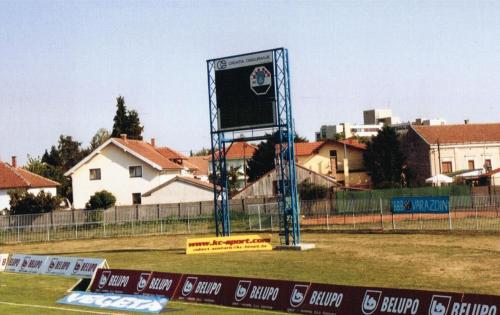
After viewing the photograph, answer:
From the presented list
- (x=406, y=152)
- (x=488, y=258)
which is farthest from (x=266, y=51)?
(x=406, y=152)

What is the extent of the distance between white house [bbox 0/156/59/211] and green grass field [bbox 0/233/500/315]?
33.1 m

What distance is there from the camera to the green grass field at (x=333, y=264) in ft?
77.1

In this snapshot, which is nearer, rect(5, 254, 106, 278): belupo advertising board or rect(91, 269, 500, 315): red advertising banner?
rect(91, 269, 500, 315): red advertising banner

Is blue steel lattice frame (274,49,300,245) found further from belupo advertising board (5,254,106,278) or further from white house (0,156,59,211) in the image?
white house (0,156,59,211)

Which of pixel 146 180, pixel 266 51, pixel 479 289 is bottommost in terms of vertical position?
pixel 479 289

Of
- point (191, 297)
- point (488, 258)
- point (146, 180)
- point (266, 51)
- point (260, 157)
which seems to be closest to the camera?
point (191, 297)

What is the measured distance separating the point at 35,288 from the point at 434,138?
213ft

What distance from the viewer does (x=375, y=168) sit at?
86.1 metres

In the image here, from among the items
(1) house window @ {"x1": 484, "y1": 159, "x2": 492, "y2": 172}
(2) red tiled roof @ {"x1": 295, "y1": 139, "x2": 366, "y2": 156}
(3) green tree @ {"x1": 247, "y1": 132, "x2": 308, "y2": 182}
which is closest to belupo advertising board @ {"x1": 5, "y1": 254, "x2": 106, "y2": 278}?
(1) house window @ {"x1": 484, "y1": 159, "x2": 492, "y2": 172}

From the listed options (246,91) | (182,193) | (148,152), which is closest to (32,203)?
(182,193)

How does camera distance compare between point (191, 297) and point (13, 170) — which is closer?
point (191, 297)

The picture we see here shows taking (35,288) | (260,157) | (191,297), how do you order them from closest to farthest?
(191,297) → (35,288) → (260,157)

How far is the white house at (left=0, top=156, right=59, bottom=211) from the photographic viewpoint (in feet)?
249

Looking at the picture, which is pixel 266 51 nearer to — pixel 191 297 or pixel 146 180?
pixel 191 297
